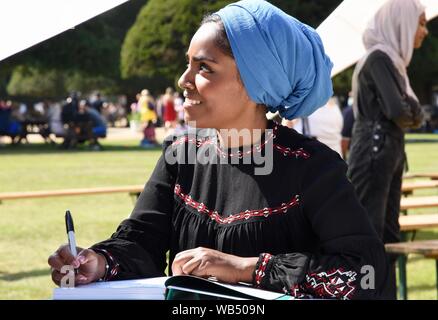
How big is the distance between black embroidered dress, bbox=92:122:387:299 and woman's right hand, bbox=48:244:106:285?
0.24 feet

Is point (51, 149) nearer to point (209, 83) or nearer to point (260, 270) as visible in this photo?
point (209, 83)

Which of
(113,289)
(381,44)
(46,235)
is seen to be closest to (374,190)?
(381,44)

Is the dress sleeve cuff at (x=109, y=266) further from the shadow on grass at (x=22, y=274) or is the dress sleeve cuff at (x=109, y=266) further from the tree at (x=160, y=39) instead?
the tree at (x=160, y=39)

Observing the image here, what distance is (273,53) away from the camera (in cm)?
215

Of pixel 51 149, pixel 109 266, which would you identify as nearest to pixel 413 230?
pixel 109 266

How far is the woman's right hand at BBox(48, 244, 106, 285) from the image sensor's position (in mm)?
2107

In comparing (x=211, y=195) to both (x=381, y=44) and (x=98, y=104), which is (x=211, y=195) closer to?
(x=381, y=44)

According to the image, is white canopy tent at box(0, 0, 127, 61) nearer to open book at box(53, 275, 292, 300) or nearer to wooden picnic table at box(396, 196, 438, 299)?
open book at box(53, 275, 292, 300)

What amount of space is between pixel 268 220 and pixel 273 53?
415 mm

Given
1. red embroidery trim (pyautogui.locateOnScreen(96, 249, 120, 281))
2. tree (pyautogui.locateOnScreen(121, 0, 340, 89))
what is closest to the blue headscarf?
red embroidery trim (pyautogui.locateOnScreen(96, 249, 120, 281))

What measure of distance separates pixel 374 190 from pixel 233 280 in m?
3.16

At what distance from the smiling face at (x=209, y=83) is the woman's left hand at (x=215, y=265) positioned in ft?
1.17

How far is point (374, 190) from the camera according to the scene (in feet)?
16.8

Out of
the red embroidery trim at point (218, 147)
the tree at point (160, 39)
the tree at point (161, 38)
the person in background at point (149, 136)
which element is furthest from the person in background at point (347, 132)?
the tree at point (160, 39)
